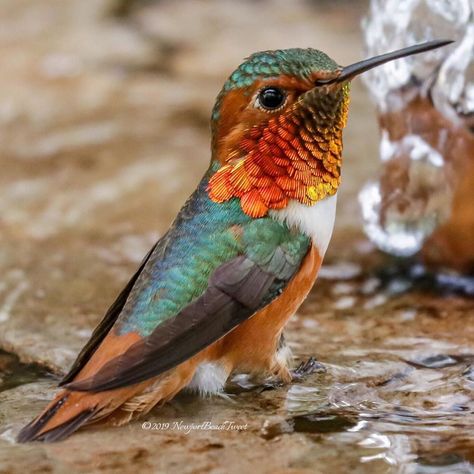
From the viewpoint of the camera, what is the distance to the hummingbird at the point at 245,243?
346 centimetres

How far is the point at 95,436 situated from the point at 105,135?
4.47m

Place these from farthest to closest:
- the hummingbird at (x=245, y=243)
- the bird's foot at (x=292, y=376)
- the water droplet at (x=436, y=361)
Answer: the water droplet at (x=436, y=361)
the bird's foot at (x=292, y=376)
the hummingbird at (x=245, y=243)

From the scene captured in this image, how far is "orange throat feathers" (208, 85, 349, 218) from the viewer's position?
371 centimetres

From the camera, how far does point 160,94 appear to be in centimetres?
831

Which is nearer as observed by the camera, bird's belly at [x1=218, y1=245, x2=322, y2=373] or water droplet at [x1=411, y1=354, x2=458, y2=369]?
bird's belly at [x1=218, y1=245, x2=322, y2=373]

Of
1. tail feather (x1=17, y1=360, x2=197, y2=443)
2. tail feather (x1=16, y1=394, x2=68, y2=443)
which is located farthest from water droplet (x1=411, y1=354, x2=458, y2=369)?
tail feather (x1=16, y1=394, x2=68, y2=443)

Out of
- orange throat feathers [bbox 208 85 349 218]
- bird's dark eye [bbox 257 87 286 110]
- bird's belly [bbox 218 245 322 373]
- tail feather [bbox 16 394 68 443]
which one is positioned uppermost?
bird's dark eye [bbox 257 87 286 110]

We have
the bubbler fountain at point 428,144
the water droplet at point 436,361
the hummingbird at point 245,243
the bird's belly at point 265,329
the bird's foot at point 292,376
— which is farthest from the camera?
the bubbler fountain at point 428,144

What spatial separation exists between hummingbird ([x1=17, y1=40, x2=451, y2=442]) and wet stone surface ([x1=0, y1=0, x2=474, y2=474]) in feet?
0.64

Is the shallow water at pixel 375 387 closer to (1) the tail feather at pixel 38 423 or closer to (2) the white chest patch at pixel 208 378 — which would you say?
(2) the white chest patch at pixel 208 378

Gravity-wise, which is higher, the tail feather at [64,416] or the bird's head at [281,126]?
the bird's head at [281,126]

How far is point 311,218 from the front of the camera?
3732 millimetres

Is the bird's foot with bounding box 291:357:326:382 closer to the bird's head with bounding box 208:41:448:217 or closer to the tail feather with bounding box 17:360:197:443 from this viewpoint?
the tail feather with bounding box 17:360:197:443

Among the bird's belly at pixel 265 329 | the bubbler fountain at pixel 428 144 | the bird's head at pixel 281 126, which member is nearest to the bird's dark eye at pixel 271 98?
the bird's head at pixel 281 126
